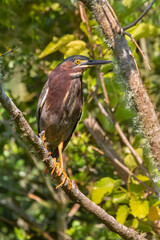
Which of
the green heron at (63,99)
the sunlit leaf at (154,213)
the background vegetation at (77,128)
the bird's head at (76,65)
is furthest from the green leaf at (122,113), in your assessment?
the sunlit leaf at (154,213)

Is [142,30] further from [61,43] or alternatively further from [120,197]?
[120,197]

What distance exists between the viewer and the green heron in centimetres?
277

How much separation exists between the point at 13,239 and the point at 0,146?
48.4 inches

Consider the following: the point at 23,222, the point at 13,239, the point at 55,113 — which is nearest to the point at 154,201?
the point at 55,113

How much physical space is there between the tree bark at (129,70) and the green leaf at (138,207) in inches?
18.6

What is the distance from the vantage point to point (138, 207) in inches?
98.2

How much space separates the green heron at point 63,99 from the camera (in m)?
2.77

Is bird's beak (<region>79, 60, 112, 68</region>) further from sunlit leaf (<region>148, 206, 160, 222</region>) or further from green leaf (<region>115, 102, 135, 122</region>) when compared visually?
sunlit leaf (<region>148, 206, 160, 222</region>)

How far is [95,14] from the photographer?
6.96ft

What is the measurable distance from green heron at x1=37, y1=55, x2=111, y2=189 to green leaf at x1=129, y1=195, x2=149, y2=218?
0.57m

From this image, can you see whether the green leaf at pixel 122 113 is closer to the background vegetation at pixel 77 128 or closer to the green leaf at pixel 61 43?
the background vegetation at pixel 77 128

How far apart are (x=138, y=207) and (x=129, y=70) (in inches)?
36.4

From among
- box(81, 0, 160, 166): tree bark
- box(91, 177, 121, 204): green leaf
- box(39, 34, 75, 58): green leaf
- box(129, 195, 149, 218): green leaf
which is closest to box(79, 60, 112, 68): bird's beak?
box(39, 34, 75, 58): green leaf

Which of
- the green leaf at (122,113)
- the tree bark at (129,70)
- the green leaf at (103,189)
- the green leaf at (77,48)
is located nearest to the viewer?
the tree bark at (129,70)
